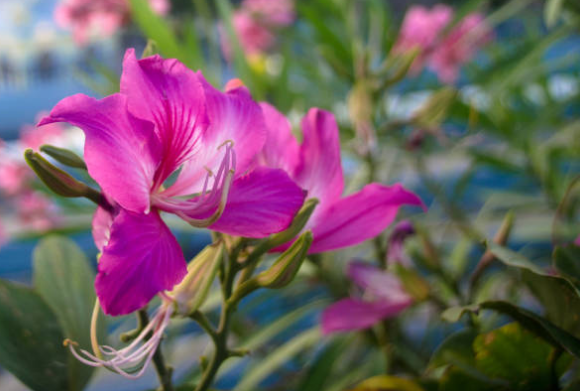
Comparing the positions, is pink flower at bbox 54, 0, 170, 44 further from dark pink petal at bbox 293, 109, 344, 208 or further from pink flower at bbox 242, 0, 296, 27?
dark pink petal at bbox 293, 109, 344, 208

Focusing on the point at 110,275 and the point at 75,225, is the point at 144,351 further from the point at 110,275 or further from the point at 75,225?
the point at 75,225

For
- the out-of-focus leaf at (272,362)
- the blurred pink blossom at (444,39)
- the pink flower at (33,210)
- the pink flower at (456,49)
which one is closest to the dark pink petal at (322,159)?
the out-of-focus leaf at (272,362)

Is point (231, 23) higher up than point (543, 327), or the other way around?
point (231, 23)

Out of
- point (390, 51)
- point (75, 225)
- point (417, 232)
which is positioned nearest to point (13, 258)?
point (75, 225)

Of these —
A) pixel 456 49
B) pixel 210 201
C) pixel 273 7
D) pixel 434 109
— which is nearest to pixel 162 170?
pixel 210 201

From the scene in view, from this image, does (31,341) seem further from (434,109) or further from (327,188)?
(434,109)

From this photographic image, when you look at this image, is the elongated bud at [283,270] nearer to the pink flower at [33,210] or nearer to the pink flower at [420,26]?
the pink flower at [420,26]
